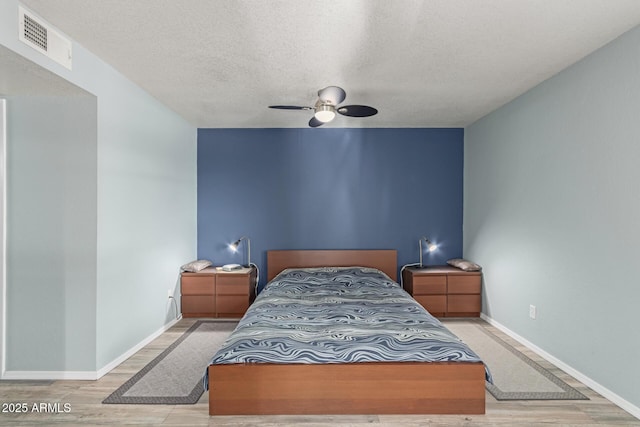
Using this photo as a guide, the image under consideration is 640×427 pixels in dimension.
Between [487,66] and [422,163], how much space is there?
2.07 meters

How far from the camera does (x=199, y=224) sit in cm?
495

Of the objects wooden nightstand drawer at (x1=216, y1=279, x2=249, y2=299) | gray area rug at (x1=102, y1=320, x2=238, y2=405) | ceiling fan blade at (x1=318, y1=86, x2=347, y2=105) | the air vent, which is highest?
the air vent

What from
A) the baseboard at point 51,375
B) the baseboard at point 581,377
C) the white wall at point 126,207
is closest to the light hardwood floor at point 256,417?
the baseboard at point 581,377

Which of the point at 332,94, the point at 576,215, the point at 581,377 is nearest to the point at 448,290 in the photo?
the point at 581,377

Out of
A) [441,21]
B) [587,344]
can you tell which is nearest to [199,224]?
[441,21]

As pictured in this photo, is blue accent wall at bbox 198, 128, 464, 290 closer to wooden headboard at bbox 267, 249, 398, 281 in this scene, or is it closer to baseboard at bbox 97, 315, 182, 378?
wooden headboard at bbox 267, 249, 398, 281

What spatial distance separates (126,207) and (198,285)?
5.01 ft

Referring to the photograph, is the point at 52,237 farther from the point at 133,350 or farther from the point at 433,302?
the point at 433,302

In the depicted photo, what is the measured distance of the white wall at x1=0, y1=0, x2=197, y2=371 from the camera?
2.79m

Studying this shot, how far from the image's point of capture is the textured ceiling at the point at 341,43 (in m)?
2.12

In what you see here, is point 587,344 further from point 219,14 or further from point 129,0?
point 129,0

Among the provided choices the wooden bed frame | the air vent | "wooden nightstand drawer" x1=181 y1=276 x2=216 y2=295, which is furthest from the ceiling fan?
"wooden nightstand drawer" x1=181 y1=276 x2=216 y2=295

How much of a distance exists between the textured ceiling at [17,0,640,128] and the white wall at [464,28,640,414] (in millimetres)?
278

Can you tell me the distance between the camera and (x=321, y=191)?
4922 mm
